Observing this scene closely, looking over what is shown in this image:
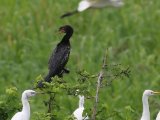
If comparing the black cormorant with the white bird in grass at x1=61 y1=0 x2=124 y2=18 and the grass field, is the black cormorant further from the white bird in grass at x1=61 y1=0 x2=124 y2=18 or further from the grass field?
the white bird in grass at x1=61 y1=0 x2=124 y2=18

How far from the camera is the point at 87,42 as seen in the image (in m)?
14.6

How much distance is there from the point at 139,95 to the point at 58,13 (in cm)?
357

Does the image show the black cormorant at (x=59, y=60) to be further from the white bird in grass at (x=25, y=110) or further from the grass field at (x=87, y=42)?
the grass field at (x=87, y=42)

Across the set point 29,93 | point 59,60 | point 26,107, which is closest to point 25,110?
point 26,107

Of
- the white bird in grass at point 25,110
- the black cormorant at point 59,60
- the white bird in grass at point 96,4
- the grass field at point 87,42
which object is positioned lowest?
the white bird in grass at point 25,110

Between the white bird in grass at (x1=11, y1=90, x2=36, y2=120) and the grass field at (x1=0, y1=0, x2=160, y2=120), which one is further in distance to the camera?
the grass field at (x1=0, y1=0, x2=160, y2=120)

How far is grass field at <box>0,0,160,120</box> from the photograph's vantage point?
12870mm

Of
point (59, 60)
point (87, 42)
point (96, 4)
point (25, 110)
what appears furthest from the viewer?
point (96, 4)

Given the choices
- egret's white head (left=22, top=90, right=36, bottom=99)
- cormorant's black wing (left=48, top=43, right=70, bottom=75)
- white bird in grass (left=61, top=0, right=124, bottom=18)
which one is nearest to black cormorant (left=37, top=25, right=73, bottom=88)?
cormorant's black wing (left=48, top=43, right=70, bottom=75)

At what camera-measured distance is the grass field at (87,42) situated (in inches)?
507

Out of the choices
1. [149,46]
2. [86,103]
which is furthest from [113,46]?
[86,103]

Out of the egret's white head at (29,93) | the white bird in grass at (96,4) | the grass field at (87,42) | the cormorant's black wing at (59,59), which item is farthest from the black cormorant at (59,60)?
the white bird in grass at (96,4)

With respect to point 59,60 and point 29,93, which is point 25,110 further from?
point 59,60

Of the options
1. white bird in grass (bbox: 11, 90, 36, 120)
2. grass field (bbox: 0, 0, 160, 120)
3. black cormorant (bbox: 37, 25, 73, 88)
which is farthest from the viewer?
grass field (bbox: 0, 0, 160, 120)
